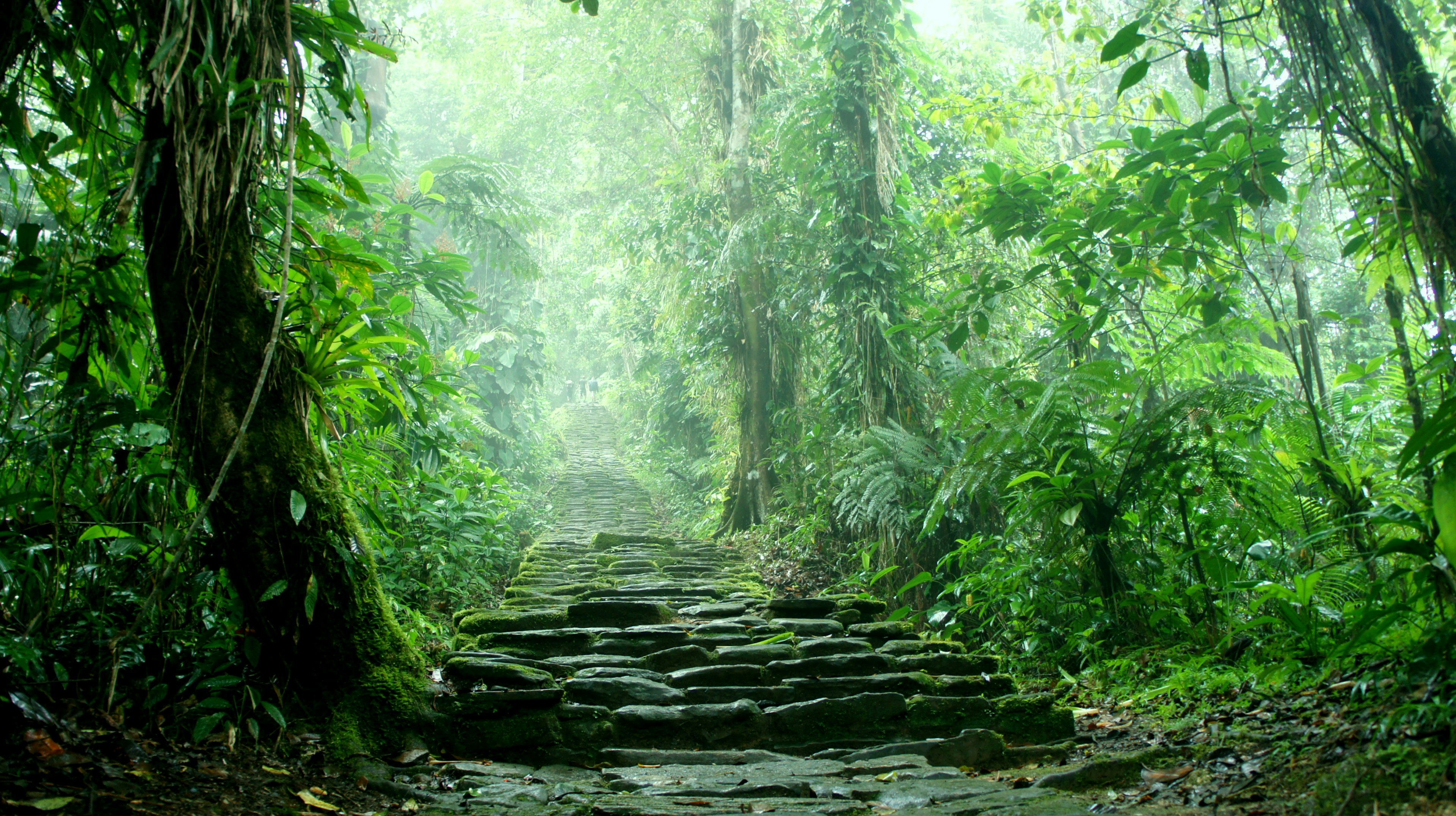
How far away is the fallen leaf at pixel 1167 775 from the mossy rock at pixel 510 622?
297cm

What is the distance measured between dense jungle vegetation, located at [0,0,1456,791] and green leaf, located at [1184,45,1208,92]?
2 centimetres

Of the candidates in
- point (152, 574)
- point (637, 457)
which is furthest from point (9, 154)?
point (637, 457)

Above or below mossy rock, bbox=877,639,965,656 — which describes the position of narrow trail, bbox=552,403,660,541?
above

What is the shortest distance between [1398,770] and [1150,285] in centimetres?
392

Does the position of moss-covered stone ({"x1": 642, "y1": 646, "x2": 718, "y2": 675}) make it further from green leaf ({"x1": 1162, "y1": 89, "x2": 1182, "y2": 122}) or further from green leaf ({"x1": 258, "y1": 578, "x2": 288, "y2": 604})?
green leaf ({"x1": 1162, "y1": 89, "x2": 1182, "y2": 122})

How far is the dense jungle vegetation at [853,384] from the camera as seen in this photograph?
7.70ft

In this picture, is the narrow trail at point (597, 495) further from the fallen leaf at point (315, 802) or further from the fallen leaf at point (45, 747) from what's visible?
the fallen leaf at point (45, 747)

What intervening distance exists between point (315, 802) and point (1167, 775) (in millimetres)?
2414

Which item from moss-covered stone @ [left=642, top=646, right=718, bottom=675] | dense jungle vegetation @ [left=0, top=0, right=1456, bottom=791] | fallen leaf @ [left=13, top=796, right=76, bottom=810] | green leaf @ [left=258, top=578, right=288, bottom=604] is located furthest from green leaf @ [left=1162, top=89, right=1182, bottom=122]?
fallen leaf @ [left=13, top=796, right=76, bottom=810]

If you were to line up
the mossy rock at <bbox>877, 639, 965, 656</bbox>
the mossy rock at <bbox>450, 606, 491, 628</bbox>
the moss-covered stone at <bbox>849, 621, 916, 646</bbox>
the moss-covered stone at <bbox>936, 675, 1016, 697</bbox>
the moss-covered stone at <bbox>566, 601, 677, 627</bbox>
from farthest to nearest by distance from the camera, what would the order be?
the mossy rock at <bbox>450, 606, 491, 628</bbox>
the moss-covered stone at <bbox>566, 601, 677, 627</bbox>
the moss-covered stone at <bbox>849, 621, 916, 646</bbox>
the mossy rock at <bbox>877, 639, 965, 656</bbox>
the moss-covered stone at <bbox>936, 675, 1016, 697</bbox>

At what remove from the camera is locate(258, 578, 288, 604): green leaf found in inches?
97.5

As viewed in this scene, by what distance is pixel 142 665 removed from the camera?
237 centimetres

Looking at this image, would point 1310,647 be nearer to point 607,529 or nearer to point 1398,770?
point 1398,770

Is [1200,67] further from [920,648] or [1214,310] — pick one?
[920,648]
